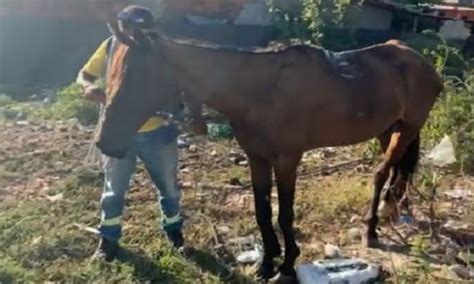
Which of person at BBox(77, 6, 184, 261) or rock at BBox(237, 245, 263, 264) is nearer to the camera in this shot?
person at BBox(77, 6, 184, 261)

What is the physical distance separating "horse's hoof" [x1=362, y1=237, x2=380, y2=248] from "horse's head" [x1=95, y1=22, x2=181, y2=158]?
1953mm

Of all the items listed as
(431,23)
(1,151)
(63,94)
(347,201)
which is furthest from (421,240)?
(431,23)

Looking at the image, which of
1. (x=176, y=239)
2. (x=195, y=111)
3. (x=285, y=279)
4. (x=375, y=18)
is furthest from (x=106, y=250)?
(x=375, y=18)

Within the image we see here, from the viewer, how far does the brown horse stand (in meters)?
4.27

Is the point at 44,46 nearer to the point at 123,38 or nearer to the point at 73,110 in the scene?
the point at 73,110

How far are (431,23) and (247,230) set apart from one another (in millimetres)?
11927

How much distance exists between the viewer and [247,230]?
5.72 metres

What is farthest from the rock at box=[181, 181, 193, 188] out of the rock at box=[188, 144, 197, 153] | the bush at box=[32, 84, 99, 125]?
the bush at box=[32, 84, 99, 125]

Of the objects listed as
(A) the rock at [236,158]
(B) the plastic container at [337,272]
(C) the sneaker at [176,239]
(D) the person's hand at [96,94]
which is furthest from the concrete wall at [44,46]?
(B) the plastic container at [337,272]

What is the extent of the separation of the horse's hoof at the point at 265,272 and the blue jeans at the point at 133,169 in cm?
75

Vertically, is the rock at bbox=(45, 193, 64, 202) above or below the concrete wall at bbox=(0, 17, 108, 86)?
above

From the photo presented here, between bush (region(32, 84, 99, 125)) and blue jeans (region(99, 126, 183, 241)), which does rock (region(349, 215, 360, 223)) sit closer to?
blue jeans (region(99, 126, 183, 241))

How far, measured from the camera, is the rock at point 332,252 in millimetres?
5250

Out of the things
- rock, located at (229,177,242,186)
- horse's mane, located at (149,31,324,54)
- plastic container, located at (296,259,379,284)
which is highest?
horse's mane, located at (149,31,324,54)
